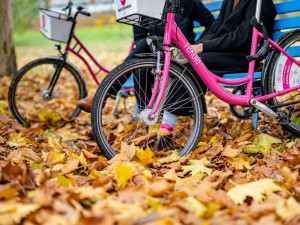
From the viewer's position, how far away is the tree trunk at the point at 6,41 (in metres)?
5.78

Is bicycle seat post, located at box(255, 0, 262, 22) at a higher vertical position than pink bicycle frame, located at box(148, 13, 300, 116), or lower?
higher

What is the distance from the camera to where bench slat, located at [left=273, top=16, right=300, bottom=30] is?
2.57 m

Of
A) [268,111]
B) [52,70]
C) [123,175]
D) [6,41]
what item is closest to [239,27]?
[268,111]

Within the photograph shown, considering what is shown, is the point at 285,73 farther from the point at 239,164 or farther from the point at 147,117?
the point at 147,117

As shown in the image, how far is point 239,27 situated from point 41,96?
2073 millimetres

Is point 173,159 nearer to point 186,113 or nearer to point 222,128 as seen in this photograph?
point 186,113

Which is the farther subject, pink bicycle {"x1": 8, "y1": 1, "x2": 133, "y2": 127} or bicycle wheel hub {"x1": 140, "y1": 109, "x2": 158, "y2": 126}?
pink bicycle {"x1": 8, "y1": 1, "x2": 133, "y2": 127}

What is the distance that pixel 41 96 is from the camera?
11.6ft

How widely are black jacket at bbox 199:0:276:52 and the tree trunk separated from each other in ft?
14.2

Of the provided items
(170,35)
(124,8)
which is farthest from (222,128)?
(124,8)

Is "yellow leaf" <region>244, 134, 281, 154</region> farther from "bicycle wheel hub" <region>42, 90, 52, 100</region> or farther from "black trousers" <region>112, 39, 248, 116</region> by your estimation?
"bicycle wheel hub" <region>42, 90, 52, 100</region>

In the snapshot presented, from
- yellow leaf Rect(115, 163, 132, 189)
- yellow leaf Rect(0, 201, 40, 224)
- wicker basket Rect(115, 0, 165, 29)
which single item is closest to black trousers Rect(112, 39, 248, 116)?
wicker basket Rect(115, 0, 165, 29)

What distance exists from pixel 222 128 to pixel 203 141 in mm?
443

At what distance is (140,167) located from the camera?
1959 millimetres
